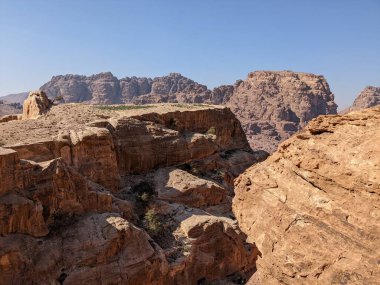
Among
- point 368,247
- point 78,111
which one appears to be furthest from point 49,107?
point 368,247

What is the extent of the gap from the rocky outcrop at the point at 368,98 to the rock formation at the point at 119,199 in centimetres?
11144

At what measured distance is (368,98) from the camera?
148m

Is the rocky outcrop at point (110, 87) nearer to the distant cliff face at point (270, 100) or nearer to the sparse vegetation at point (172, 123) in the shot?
the distant cliff face at point (270, 100)

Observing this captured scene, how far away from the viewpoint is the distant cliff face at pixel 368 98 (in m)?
146

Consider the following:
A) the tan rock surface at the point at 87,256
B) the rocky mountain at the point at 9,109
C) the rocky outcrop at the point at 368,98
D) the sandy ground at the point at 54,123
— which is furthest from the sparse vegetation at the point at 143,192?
the rocky outcrop at the point at 368,98

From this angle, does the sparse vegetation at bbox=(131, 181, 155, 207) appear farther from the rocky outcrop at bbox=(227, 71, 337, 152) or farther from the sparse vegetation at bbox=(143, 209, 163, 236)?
the rocky outcrop at bbox=(227, 71, 337, 152)


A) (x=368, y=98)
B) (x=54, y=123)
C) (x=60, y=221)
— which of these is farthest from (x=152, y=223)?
(x=368, y=98)

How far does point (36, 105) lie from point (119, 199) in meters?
19.0

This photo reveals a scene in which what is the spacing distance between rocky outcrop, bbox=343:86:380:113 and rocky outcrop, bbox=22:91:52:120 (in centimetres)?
12666

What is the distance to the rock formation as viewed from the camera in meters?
21.9

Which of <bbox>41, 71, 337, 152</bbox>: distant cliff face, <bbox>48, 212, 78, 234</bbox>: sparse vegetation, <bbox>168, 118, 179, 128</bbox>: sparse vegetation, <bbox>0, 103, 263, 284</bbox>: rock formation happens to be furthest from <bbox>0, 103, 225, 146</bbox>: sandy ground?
<bbox>41, 71, 337, 152</bbox>: distant cliff face

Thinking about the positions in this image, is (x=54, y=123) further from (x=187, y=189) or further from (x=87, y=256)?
(x=87, y=256)

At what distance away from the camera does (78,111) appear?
4200 cm

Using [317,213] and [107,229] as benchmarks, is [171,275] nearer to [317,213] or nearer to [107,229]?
[107,229]
